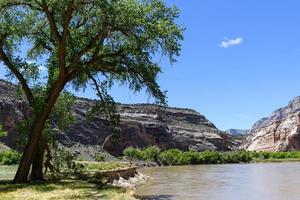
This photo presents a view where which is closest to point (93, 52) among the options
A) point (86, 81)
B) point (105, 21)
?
point (86, 81)

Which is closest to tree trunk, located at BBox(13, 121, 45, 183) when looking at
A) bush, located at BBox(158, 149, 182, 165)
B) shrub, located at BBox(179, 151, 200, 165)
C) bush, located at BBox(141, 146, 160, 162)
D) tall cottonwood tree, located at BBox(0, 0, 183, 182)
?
tall cottonwood tree, located at BBox(0, 0, 183, 182)

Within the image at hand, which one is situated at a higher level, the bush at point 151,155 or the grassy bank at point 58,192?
the bush at point 151,155

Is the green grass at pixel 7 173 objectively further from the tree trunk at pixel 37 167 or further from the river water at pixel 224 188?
the river water at pixel 224 188

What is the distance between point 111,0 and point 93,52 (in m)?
5.46

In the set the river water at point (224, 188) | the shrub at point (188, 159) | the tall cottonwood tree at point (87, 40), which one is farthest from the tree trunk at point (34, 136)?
the shrub at point (188, 159)

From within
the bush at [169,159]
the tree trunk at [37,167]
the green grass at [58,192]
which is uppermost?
the bush at [169,159]

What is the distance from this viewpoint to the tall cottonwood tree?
27.0 m

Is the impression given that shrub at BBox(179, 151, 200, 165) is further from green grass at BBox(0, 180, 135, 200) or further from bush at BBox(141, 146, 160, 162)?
green grass at BBox(0, 180, 135, 200)

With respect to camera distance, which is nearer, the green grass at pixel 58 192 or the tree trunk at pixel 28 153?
the green grass at pixel 58 192

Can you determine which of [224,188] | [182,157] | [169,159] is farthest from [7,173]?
[182,157]

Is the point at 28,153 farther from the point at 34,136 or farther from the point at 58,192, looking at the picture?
the point at 58,192

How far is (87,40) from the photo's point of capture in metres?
30.1

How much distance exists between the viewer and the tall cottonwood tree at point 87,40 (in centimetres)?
2695

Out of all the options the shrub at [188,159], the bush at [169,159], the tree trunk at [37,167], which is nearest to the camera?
the tree trunk at [37,167]
